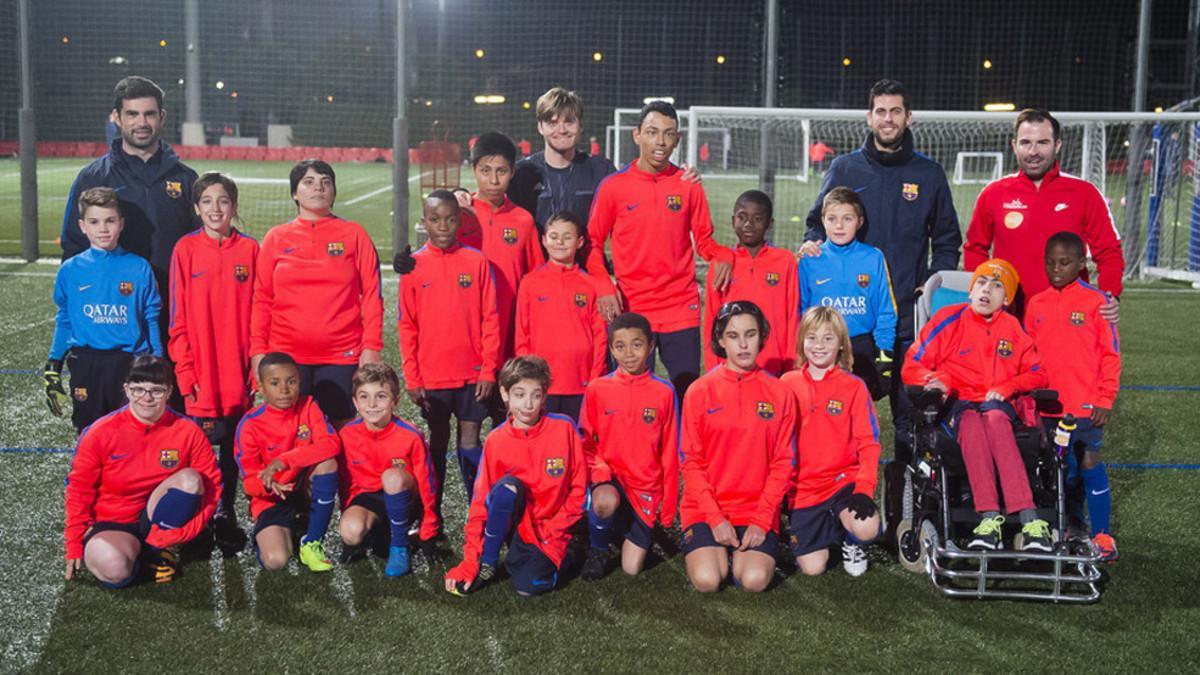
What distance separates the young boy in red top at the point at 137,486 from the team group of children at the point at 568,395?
0.02 m

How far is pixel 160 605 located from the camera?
13.2ft

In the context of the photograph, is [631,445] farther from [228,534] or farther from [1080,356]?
[1080,356]

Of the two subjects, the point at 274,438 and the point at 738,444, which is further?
the point at 274,438

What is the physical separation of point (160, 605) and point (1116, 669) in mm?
3307

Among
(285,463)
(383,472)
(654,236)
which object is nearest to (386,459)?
(383,472)

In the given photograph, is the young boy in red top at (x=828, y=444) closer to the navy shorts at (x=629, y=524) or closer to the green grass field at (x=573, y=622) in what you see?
the green grass field at (x=573, y=622)

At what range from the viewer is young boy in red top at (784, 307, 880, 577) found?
4.43 m

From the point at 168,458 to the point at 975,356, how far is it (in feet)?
10.8

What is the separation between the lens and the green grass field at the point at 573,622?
141 inches

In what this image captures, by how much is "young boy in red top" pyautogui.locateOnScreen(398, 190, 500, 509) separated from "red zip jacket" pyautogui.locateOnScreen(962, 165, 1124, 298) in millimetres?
2296

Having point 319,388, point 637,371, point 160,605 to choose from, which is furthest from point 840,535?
point 160,605

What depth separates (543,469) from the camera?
4348 mm

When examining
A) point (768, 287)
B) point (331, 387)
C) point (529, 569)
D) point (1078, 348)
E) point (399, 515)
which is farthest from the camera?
point (768, 287)

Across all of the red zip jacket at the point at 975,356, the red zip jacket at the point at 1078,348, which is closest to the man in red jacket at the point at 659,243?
the red zip jacket at the point at 975,356
